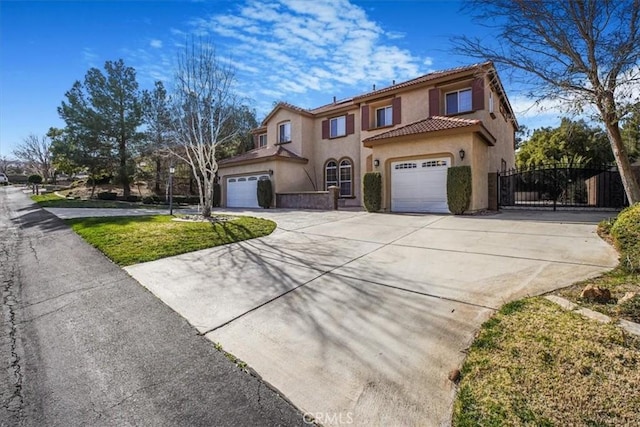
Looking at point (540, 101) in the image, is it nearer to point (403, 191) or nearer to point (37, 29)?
point (403, 191)

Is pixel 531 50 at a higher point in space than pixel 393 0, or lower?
lower

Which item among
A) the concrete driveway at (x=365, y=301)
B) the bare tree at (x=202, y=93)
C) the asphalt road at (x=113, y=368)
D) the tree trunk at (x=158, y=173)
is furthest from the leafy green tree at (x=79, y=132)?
the asphalt road at (x=113, y=368)

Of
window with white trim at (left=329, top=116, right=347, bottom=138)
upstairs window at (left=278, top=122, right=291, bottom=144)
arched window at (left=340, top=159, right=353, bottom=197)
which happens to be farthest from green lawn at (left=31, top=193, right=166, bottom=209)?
window with white trim at (left=329, top=116, right=347, bottom=138)

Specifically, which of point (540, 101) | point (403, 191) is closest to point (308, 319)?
point (540, 101)

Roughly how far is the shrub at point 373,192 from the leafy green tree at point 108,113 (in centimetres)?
2062

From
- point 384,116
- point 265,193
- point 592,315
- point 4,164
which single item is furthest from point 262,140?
point 4,164

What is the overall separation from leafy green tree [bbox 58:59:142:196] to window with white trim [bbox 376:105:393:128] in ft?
64.4

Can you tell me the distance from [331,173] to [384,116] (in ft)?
16.6

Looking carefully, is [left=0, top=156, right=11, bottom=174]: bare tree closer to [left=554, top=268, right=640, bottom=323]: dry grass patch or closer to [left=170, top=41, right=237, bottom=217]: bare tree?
[left=170, top=41, right=237, bottom=217]: bare tree

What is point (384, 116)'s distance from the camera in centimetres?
1747

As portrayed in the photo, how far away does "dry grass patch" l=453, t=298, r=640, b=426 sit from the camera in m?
1.86

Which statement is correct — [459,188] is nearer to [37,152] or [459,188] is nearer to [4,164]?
[37,152]

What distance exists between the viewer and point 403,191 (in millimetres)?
13906

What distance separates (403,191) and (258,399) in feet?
41.7
